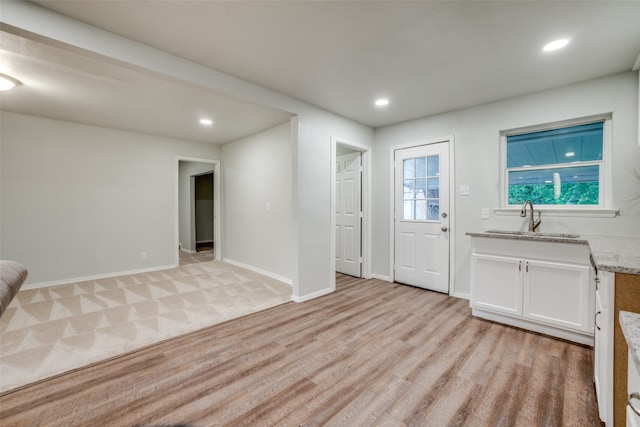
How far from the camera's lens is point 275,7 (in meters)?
1.78

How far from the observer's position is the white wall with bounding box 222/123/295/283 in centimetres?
419

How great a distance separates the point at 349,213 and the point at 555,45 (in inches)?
122

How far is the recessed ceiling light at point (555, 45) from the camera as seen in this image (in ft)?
6.84

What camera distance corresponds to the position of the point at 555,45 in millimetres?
2137

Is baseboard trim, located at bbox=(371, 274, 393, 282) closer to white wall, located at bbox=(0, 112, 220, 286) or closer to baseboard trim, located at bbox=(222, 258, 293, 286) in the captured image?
baseboard trim, located at bbox=(222, 258, 293, 286)

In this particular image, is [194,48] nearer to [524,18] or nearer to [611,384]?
[524,18]

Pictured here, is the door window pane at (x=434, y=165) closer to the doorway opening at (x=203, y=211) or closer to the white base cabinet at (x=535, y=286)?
the white base cabinet at (x=535, y=286)

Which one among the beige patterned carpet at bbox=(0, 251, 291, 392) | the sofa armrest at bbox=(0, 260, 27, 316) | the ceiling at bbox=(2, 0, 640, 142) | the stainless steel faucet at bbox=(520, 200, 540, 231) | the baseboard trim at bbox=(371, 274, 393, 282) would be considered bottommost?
the beige patterned carpet at bbox=(0, 251, 291, 392)

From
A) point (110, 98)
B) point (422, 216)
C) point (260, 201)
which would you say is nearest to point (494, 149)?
point (422, 216)

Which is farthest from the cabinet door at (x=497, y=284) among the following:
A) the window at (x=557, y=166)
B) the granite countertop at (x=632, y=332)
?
the granite countertop at (x=632, y=332)

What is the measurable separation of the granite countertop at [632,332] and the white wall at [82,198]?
18.5 ft

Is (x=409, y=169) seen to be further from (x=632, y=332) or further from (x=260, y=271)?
(x=632, y=332)

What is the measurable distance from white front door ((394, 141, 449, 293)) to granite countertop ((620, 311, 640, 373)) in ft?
9.50

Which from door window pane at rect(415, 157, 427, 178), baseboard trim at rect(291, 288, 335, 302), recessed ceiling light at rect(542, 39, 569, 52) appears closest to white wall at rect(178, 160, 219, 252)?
baseboard trim at rect(291, 288, 335, 302)
